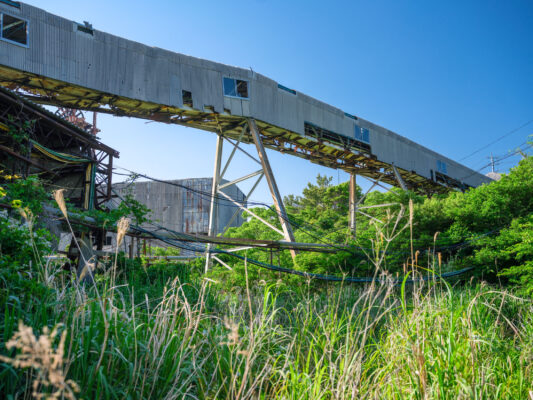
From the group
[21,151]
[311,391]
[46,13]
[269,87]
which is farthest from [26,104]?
[311,391]

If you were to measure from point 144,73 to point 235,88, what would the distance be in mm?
3005

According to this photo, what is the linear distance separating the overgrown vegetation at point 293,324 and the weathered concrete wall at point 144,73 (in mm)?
4496

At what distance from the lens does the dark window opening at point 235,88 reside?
13.3 m

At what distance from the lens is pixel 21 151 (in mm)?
9594

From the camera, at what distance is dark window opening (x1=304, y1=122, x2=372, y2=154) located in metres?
16.0

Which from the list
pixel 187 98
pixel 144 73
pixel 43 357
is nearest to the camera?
pixel 43 357

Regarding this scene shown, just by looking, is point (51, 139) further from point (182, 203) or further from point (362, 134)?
point (182, 203)

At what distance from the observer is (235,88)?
13.5 metres

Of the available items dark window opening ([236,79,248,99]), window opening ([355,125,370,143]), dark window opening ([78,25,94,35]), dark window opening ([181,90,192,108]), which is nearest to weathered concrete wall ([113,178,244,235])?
window opening ([355,125,370,143])

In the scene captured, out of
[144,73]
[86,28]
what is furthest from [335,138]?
[86,28]

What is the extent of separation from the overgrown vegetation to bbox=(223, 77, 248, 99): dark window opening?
5752mm

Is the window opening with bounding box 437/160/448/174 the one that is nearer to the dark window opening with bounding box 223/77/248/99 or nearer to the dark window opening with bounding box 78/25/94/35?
the dark window opening with bounding box 223/77/248/99

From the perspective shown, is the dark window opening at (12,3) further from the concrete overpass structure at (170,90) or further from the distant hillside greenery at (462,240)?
the distant hillside greenery at (462,240)

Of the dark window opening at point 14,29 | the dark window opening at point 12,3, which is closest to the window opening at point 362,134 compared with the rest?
the dark window opening at point 14,29
